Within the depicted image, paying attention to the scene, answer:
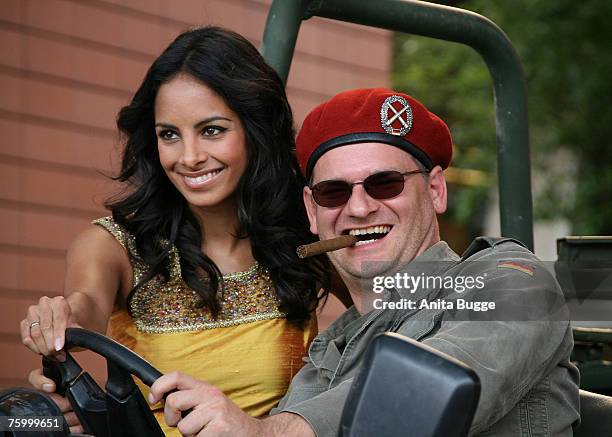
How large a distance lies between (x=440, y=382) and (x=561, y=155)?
41.5 feet

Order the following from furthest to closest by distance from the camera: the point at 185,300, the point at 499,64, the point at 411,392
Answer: the point at 185,300 → the point at 499,64 → the point at 411,392

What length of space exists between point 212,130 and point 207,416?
1236 mm

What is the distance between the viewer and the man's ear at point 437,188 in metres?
2.36

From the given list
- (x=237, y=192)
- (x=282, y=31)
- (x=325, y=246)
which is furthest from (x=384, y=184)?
(x=237, y=192)

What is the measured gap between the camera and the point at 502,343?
174 cm

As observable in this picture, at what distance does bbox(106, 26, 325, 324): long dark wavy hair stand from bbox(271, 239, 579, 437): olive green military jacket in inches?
30.3

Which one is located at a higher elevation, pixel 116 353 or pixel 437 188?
pixel 437 188

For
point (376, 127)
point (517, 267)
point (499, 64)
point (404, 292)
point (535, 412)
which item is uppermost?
point (499, 64)

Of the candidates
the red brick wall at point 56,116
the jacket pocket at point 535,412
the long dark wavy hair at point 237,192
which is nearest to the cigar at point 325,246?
the jacket pocket at point 535,412

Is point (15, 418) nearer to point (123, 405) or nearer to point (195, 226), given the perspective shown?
point (123, 405)

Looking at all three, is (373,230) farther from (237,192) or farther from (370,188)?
→ (237,192)

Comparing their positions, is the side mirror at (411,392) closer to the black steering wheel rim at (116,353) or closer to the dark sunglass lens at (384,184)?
the black steering wheel rim at (116,353)

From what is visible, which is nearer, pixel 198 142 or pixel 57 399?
pixel 57 399

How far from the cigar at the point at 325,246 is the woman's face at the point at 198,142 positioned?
594mm
